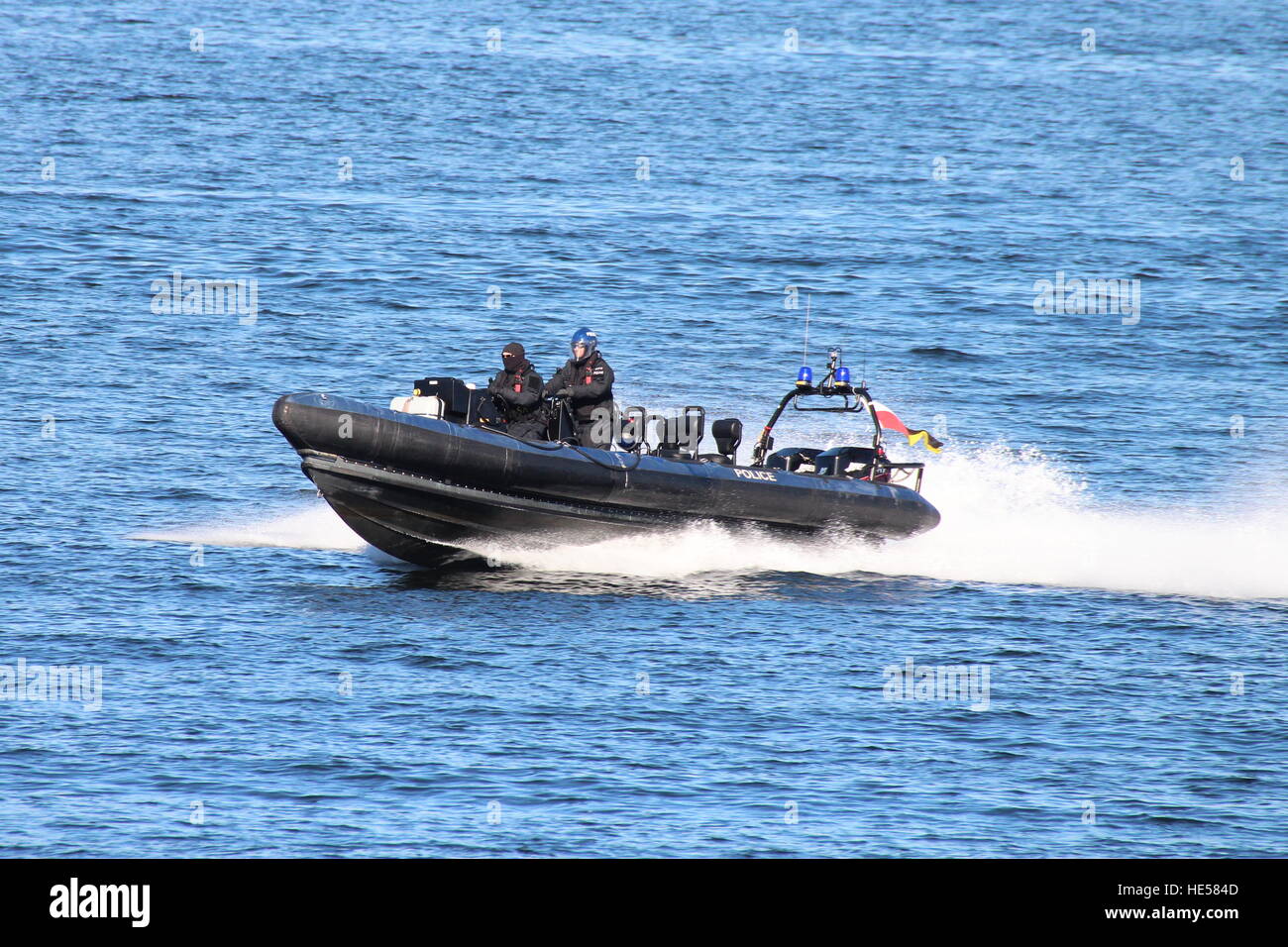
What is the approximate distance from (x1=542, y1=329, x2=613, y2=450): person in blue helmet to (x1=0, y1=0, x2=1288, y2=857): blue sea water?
1232 millimetres

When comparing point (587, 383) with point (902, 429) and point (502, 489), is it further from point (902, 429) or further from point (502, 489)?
point (902, 429)

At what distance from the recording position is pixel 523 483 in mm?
14758

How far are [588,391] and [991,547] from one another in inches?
221

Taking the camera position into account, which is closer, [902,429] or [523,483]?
[523,483]

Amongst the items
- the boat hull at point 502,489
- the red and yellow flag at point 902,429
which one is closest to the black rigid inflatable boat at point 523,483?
the boat hull at point 502,489

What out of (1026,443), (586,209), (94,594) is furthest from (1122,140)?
(94,594)

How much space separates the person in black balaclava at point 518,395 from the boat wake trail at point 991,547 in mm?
1197

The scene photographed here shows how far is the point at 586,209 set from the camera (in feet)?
130

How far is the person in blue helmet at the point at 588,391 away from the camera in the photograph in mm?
14883

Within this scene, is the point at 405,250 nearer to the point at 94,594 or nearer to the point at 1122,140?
the point at 94,594

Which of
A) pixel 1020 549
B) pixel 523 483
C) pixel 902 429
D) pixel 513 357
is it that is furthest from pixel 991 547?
pixel 513 357

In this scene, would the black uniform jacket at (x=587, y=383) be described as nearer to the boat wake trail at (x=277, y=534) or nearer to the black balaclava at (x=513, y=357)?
the black balaclava at (x=513, y=357)

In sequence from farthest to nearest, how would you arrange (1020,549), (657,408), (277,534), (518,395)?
1. (657,408)
2. (1020,549)
3. (277,534)
4. (518,395)

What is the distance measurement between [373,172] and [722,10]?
97.7 ft
